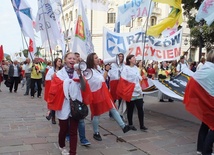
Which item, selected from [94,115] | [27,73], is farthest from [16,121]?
[27,73]

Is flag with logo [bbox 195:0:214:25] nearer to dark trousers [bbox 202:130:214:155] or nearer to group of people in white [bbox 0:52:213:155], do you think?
group of people in white [bbox 0:52:213:155]

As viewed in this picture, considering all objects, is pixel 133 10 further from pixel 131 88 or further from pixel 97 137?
pixel 97 137

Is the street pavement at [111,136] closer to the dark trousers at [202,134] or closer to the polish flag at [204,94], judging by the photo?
the dark trousers at [202,134]

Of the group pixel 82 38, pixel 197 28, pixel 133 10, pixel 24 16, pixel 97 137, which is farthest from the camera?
pixel 197 28

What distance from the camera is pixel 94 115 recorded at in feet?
17.2

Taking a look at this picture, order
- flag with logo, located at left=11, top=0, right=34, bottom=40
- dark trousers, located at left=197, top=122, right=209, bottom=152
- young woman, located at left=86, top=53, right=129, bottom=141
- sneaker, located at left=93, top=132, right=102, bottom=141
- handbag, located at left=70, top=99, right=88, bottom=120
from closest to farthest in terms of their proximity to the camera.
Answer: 1. handbag, located at left=70, top=99, right=88, bottom=120
2. dark trousers, located at left=197, top=122, right=209, bottom=152
3. young woman, located at left=86, top=53, right=129, bottom=141
4. sneaker, located at left=93, top=132, right=102, bottom=141
5. flag with logo, located at left=11, top=0, right=34, bottom=40

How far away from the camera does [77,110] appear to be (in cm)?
410

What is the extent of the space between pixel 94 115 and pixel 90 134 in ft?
2.49

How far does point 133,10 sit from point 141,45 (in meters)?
2.31

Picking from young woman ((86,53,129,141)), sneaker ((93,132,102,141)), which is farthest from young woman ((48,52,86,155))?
sneaker ((93,132,102,141))

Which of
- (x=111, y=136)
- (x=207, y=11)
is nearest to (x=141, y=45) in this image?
(x=207, y=11)

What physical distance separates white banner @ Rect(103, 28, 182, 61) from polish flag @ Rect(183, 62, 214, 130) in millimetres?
3685

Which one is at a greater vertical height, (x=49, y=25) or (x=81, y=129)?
(x=49, y=25)

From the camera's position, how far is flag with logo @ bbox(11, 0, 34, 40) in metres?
9.38
